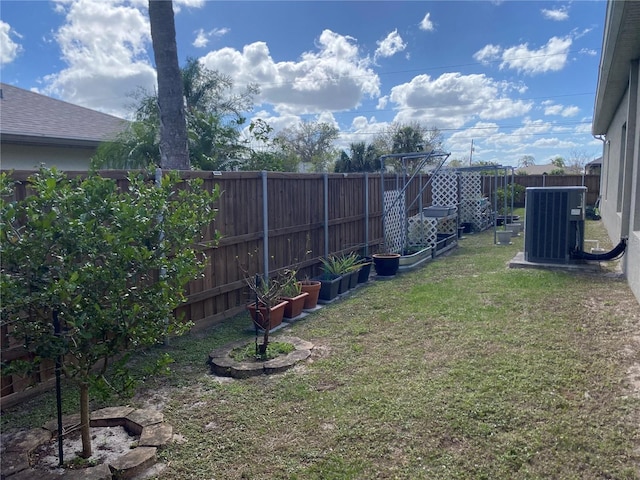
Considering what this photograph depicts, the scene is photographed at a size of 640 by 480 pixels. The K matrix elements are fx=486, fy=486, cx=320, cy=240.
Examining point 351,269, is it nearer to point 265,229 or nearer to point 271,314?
point 265,229

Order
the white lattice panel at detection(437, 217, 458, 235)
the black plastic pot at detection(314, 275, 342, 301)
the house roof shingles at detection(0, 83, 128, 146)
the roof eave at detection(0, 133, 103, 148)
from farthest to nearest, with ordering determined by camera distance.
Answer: the white lattice panel at detection(437, 217, 458, 235)
the house roof shingles at detection(0, 83, 128, 146)
the roof eave at detection(0, 133, 103, 148)
the black plastic pot at detection(314, 275, 342, 301)

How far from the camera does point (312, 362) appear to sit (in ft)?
13.6

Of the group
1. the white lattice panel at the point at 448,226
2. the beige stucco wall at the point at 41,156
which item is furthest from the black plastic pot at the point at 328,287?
the white lattice panel at the point at 448,226

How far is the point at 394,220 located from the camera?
354 inches

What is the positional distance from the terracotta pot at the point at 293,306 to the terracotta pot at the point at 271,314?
10 cm

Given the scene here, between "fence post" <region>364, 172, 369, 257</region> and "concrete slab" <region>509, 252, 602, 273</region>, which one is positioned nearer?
"concrete slab" <region>509, 252, 602, 273</region>

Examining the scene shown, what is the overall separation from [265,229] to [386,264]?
8.66ft

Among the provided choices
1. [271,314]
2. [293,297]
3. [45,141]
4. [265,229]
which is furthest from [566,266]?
[45,141]

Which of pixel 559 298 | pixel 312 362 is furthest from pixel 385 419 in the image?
pixel 559 298

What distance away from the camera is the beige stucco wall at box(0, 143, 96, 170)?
8.99 m

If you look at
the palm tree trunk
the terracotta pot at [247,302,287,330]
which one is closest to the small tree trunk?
the terracotta pot at [247,302,287,330]

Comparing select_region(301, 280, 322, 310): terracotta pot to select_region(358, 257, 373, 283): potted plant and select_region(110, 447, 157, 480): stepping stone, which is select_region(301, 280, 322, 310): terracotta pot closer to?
select_region(358, 257, 373, 283): potted plant

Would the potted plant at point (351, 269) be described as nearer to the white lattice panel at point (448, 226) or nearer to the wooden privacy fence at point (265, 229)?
the wooden privacy fence at point (265, 229)

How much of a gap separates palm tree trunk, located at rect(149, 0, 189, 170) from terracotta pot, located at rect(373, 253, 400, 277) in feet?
11.0
